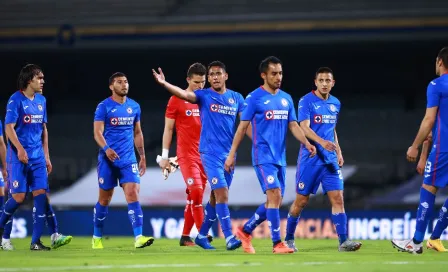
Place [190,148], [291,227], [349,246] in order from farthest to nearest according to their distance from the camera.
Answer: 1. [190,148]
2. [291,227]
3. [349,246]

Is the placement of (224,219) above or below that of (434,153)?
below

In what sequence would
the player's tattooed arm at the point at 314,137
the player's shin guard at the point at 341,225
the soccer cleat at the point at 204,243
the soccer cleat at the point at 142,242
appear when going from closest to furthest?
the player's tattooed arm at the point at 314,137 < the player's shin guard at the point at 341,225 < the soccer cleat at the point at 204,243 < the soccer cleat at the point at 142,242

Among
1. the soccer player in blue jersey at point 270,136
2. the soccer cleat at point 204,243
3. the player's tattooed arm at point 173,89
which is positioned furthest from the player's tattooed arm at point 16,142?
the soccer player in blue jersey at point 270,136

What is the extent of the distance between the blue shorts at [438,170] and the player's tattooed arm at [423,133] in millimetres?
261

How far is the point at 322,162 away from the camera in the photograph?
10.9m

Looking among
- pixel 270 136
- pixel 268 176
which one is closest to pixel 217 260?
pixel 268 176

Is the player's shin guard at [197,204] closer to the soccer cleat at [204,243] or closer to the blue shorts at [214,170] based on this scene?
the soccer cleat at [204,243]

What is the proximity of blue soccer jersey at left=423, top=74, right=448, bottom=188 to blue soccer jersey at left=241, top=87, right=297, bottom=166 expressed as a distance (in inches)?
62.3

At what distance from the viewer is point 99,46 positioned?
908 inches

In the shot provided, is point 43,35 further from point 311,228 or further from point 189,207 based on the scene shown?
point 189,207

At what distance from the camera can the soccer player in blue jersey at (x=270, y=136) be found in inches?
402

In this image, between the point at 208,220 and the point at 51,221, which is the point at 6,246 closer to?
the point at 51,221

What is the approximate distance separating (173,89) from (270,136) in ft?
3.84

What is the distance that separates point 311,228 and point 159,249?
630 cm
